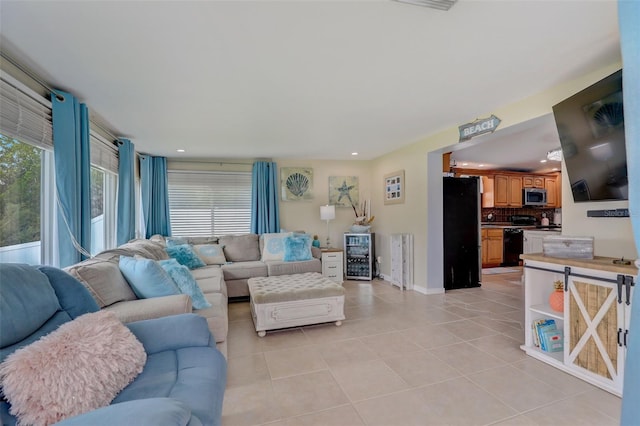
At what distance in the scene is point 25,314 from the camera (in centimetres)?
114

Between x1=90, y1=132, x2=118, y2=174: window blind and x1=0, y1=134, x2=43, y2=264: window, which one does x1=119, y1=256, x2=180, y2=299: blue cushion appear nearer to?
x1=0, y1=134, x2=43, y2=264: window

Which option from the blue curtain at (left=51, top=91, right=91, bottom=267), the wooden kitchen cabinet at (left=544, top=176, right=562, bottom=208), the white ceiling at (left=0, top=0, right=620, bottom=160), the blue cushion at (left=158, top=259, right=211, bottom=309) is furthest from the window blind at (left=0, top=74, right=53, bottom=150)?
the wooden kitchen cabinet at (left=544, top=176, right=562, bottom=208)

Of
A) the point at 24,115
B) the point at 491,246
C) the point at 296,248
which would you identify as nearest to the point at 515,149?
the point at 491,246

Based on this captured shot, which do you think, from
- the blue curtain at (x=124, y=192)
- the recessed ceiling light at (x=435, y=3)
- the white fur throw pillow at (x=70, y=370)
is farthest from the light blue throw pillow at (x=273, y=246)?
the recessed ceiling light at (x=435, y=3)

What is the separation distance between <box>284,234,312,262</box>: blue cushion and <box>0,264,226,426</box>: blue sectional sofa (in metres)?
2.70

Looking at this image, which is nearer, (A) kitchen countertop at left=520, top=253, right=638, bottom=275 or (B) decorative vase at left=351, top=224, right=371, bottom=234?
(A) kitchen countertop at left=520, top=253, right=638, bottom=275

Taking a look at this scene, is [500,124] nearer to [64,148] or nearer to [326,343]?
[326,343]

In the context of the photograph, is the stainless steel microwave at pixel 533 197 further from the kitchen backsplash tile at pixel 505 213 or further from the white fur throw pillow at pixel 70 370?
the white fur throw pillow at pixel 70 370

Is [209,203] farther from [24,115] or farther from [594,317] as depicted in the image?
[594,317]

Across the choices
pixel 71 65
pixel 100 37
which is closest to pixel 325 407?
pixel 100 37

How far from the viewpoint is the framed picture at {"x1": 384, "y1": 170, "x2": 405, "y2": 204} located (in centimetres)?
465

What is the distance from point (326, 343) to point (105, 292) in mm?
1783

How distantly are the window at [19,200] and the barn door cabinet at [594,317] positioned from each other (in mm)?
3868

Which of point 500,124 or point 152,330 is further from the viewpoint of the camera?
point 500,124
